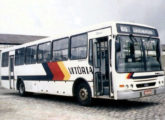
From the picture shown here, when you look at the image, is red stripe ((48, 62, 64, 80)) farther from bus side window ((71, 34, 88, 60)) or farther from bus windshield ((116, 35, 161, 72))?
bus windshield ((116, 35, 161, 72))

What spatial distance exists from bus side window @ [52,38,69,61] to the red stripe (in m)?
0.36

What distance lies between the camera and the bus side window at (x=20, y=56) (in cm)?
1802

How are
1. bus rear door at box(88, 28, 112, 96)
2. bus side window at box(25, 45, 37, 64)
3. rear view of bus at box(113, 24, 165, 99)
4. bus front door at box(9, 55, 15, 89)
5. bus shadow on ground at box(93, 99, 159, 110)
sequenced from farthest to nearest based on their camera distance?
bus front door at box(9, 55, 15, 89) → bus side window at box(25, 45, 37, 64) → bus shadow on ground at box(93, 99, 159, 110) → bus rear door at box(88, 28, 112, 96) → rear view of bus at box(113, 24, 165, 99)

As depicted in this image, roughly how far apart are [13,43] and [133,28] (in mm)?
37999

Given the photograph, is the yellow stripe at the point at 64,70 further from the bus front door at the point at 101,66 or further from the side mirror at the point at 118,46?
the side mirror at the point at 118,46

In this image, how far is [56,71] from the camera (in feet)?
45.6

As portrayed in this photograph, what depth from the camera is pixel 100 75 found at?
11086 mm

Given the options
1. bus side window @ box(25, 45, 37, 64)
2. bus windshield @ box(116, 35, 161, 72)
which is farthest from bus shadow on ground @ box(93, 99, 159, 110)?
bus side window @ box(25, 45, 37, 64)

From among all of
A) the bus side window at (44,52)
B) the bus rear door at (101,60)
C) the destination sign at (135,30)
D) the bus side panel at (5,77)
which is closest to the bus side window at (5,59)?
the bus side panel at (5,77)

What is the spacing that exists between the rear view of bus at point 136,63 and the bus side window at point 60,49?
3.62 meters

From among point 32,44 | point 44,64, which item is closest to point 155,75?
point 44,64

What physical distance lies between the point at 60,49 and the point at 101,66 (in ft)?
10.6

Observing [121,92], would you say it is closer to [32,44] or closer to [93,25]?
[93,25]

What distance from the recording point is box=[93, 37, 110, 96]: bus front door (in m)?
10.8
